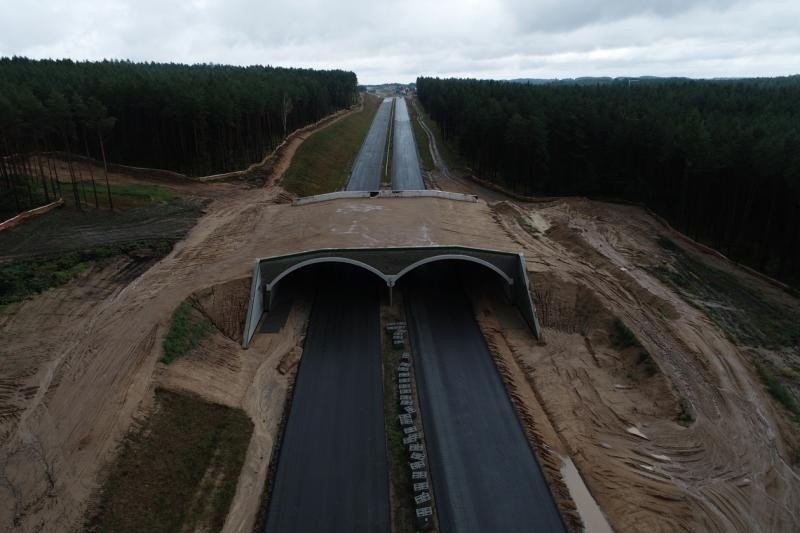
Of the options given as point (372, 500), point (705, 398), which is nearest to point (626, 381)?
point (705, 398)

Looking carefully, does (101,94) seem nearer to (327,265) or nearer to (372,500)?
(327,265)

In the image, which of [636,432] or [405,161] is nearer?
[636,432]

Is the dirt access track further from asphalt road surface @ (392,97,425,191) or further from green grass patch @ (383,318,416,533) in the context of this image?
asphalt road surface @ (392,97,425,191)

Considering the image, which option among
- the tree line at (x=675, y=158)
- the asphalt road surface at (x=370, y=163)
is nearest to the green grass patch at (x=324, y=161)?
the asphalt road surface at (x=370, y=163)

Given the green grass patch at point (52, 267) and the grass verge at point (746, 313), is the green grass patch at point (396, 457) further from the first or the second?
the green grass patch at point (52, 267)

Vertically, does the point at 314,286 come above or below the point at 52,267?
below

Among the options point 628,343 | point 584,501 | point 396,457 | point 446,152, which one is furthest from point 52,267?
point 446,152

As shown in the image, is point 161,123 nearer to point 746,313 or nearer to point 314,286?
point 314,286

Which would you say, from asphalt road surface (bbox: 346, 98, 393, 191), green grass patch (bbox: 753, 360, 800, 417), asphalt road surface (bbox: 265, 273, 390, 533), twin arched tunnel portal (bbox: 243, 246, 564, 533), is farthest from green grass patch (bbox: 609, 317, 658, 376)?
asphalt road surface (bbox: 346, 98, 393, 191)
